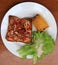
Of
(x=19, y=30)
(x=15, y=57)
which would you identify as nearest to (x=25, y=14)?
(x=19, y=30)

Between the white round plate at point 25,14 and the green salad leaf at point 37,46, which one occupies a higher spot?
the white round plate at point 25,14

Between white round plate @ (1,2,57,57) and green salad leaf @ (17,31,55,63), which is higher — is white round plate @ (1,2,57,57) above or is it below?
above

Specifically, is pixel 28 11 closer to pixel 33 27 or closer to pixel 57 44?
pixel 33 27
